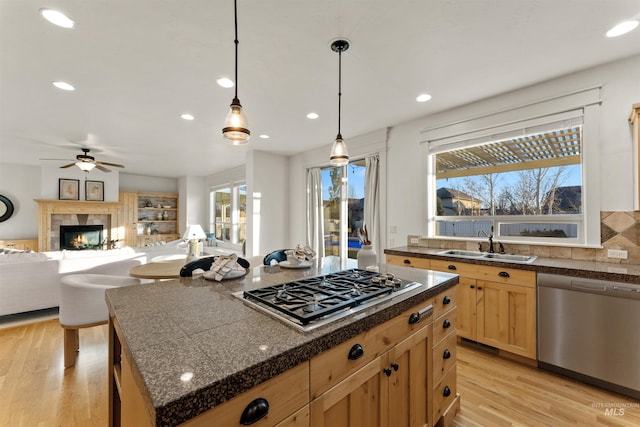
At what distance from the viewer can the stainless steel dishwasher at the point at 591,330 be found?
1886mm

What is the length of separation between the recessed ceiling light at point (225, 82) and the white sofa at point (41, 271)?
2.74 metres

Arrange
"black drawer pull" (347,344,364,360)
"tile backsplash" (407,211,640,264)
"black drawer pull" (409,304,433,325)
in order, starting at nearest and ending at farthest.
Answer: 1. "black drawer pull" (347,344,364,360)
2. "black drawer pull" (409,304,433,325)
3. "tile backsplash" (407,211,640,264)

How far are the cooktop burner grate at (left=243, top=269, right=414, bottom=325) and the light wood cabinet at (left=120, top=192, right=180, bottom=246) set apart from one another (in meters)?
7.72

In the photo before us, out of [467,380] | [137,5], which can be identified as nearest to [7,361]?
[137,5]

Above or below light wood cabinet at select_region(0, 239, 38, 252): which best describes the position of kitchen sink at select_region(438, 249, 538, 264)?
above

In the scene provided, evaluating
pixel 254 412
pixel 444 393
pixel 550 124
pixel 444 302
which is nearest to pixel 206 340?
pixel 254 412

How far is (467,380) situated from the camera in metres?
2.18

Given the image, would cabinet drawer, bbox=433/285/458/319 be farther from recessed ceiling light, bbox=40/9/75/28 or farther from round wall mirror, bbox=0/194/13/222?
round wall mirror, bbox=0/194/13/222

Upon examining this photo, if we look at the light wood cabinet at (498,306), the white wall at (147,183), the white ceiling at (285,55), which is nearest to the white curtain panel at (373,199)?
the white ceiling at (285,55)

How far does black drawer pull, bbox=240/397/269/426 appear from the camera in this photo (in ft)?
2.28

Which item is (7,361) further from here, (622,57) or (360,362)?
(622,57)

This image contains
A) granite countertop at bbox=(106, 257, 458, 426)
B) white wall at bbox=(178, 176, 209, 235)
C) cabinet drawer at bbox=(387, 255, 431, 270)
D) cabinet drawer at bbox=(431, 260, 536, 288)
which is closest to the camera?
granite countertop at bbox=(106, 257, 458, 426)

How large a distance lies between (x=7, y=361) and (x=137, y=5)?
10.8 feet

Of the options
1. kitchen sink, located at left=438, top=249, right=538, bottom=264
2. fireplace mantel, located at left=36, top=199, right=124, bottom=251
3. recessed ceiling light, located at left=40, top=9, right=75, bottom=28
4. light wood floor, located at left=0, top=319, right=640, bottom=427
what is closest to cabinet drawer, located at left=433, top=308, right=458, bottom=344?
light wood floor, located at left=0, top=319, right=640, bottom=427
